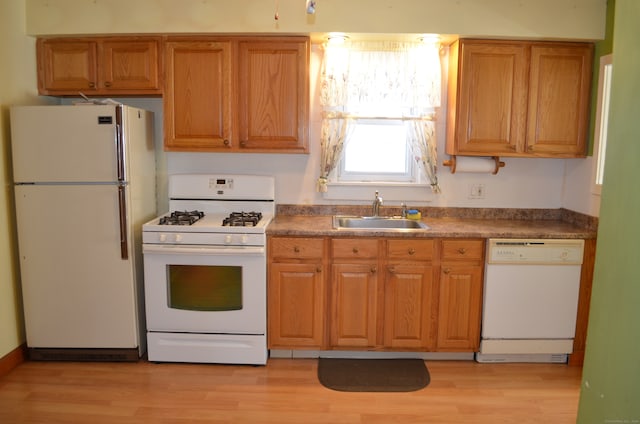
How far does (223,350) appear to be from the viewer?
300cm

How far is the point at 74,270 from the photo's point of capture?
9.71 feet

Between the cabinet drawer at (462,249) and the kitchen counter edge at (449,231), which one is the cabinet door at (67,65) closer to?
the kitchen counter edge at (449,231)

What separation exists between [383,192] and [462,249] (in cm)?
80

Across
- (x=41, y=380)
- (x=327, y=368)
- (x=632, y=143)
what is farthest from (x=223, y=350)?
(x=632, y=143)

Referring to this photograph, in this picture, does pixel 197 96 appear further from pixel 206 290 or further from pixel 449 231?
pixel 449 231

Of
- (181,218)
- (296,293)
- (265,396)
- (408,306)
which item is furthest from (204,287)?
(408,306)

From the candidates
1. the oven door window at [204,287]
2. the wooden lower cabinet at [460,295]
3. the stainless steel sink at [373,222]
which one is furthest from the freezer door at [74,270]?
the wooden lower cabinet at [460,295]

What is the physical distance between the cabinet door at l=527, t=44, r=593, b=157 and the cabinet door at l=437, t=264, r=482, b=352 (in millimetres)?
966

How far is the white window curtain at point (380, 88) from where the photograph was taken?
3273 mm

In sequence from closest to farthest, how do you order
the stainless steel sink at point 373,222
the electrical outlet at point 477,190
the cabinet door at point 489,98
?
1. the cabinet door at point 489,98
2. the stainless steel sink at point 373,222
3. the electrical outlet at point 477,190

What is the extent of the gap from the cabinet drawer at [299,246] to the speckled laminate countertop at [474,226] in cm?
4

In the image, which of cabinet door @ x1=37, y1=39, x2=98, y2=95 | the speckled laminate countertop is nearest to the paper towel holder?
the speckled laminate countertop

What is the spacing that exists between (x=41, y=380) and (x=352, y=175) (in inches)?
96.1

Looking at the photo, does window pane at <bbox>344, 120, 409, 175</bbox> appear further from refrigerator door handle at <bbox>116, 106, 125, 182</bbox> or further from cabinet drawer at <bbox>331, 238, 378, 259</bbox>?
refrigerator door handle at <bbox>116, 106, 125, 182</bbox>
